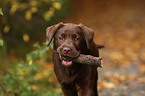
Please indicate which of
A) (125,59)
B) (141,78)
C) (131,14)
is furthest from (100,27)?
(141,78)

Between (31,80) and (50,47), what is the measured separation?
3.95ft

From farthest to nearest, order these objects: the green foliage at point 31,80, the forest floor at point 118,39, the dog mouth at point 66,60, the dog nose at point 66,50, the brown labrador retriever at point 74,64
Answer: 1. the forest floor at point 118,39
2. the green foliage at point 31,80
3. the brown labrador retriever at point 74,64
4. the dog mouth at point 66,60
5. the dog nose at point 66,50

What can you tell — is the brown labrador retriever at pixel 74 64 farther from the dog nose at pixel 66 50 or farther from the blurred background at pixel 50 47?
the blurred background at pixel 50 47

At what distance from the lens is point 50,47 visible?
7.14 meters

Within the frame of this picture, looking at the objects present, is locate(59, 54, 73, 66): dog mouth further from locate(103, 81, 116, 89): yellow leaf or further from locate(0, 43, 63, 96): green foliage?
locate(103, 81, 116, 89): yellow leaf

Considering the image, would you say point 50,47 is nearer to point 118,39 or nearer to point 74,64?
point 74,64

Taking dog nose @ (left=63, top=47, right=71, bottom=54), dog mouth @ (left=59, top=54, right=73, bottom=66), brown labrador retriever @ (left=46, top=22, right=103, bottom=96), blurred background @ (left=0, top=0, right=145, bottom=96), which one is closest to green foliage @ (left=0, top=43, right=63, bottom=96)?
blurred background @ (left=0, top=0, right=145, bottom=96)

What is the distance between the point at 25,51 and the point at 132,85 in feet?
14.2

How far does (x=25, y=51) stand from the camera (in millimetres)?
8883

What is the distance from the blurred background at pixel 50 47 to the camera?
552cm

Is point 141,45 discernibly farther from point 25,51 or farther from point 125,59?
point 25,51

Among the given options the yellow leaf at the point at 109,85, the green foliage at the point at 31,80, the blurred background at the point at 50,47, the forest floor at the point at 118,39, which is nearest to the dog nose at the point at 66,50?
the blurred background at the point at 50,47

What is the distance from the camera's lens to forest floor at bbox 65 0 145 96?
6204 mm

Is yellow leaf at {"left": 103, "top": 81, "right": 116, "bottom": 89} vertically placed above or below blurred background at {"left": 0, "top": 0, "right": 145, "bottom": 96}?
below
